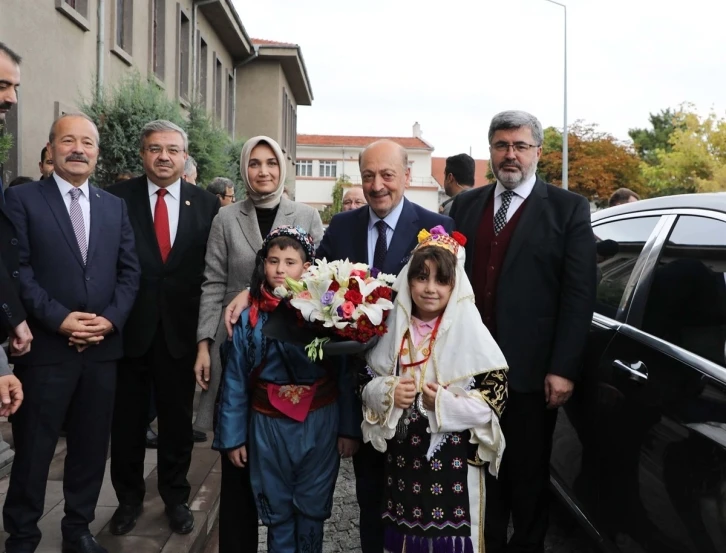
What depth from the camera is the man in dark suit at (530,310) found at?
3260 mm

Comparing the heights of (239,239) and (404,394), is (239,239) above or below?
above

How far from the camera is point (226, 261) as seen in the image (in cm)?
373

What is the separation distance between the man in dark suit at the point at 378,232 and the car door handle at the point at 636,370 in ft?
3.37

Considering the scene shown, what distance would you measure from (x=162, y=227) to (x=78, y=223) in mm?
538

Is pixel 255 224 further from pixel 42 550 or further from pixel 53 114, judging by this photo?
pixel 53 114

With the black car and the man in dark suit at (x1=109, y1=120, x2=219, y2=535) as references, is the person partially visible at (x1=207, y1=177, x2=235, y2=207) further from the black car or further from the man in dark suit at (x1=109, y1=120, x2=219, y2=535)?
the black car

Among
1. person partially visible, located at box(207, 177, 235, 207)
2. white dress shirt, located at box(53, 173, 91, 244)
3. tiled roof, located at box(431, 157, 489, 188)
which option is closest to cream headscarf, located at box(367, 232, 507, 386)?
white dress shirt, located at box(53, 173, 91, 244)

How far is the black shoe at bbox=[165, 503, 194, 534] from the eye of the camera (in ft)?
12.8

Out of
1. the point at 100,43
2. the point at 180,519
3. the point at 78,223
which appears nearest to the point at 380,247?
the point at 78,223

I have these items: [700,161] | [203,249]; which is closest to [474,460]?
[203,249]

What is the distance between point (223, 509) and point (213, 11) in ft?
60.4

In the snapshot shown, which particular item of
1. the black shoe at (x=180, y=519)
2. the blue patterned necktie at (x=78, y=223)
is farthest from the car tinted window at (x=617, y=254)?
the blue patterned necktie at (x=78, y=223)

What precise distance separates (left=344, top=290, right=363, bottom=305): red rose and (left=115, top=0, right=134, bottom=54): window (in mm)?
11589

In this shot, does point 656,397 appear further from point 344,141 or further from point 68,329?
point 344,141
